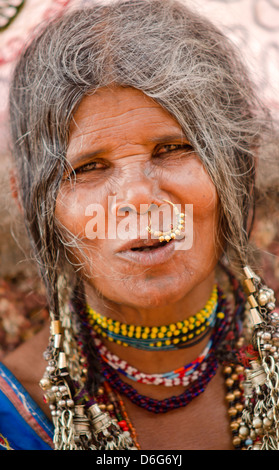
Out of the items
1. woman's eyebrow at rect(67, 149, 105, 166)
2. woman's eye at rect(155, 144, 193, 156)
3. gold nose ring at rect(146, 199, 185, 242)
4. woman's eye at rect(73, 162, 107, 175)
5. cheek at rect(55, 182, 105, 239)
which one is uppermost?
woman's eye at rect(155, 144, 193, 156)

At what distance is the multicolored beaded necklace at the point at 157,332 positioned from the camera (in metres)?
1.71

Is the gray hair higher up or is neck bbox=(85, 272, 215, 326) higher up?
the gray hair

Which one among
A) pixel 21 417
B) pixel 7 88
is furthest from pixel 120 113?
pixel 21 417

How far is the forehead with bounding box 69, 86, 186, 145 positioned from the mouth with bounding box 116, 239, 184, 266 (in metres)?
0.32

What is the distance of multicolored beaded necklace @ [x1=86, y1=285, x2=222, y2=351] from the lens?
1.71m

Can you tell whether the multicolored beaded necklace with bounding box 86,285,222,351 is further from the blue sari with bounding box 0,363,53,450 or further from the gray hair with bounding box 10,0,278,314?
the blue sari with bounding box 0,363,53,450

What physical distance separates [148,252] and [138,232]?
0.23 feet

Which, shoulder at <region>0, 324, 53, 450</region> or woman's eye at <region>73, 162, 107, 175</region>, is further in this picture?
shoulder at <region>0, 324, 53, 450</region>

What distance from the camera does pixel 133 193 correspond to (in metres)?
1.45

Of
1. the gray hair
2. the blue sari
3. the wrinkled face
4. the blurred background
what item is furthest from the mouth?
the blue sari

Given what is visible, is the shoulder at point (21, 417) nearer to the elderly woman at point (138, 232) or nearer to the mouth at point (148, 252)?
the elderly woman at point (138, 232)

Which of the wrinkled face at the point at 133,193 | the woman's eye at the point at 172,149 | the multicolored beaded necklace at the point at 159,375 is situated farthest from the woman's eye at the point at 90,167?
the multicolored beaded necklace at the point at 159,375
